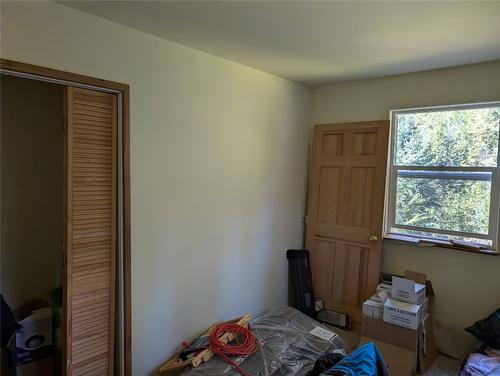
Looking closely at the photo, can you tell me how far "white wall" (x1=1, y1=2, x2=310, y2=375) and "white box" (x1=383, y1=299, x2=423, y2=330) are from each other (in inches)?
46.1

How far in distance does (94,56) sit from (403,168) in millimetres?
2714

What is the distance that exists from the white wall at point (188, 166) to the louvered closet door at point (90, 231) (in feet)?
0.49

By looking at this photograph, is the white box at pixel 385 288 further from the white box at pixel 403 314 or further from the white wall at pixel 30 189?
the white wall at pixel 30 189

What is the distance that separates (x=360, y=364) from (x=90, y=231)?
1.70m

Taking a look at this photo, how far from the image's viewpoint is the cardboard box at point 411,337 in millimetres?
2637

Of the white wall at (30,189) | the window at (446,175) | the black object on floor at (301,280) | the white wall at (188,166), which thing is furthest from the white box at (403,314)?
the white wall at (30,189)

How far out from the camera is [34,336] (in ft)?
8.46

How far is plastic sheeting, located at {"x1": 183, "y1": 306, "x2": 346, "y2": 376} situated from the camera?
2.35 m

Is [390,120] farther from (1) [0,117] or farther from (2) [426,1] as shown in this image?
(1) [0,117]

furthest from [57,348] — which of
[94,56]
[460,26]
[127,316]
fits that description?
[460,26]

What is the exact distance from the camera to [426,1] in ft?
5.68

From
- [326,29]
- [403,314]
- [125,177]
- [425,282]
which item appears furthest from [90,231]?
[425,282]

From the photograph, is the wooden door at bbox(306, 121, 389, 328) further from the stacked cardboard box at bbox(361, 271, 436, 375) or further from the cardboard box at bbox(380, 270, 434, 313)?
the stacked cardboard box at bbox(361, 271, 436, 375)

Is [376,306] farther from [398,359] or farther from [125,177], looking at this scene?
[125,177]
